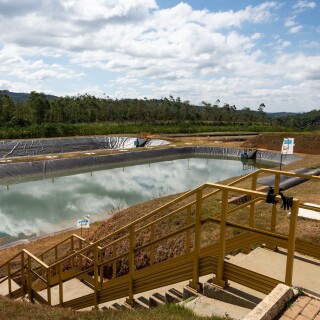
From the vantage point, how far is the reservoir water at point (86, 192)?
19.7 meters

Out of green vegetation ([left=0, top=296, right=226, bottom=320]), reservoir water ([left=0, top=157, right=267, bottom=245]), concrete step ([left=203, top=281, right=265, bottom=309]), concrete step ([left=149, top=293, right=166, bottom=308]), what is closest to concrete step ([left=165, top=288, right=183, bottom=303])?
concrete step ([left=149, top=293, right=166, bottom=308])

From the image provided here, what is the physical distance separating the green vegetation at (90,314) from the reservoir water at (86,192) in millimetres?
10615

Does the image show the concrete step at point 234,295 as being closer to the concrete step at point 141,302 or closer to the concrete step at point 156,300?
the concrete step at point 156,300

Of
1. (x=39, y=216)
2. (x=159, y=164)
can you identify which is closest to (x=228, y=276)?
(x=39, y=216)

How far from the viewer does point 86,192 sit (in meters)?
27.6

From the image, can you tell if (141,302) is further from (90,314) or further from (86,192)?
(86,192)

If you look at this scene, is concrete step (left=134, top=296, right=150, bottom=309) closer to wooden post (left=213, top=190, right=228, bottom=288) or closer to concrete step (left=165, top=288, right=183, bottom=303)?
concrete step (left=165, top=288, right=183, bottom=303)

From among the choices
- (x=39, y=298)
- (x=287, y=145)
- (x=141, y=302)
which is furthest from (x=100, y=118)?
(x=141, y=302)

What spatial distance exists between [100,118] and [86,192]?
205 feet

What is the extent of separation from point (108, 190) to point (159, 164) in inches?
603

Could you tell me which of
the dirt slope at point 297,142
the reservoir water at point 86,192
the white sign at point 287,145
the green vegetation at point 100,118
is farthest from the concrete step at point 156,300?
the green vegetation at point 100,118

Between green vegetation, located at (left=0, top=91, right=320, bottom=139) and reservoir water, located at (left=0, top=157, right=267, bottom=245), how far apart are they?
22.8 metres

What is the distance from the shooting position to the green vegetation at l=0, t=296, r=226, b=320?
4152mm

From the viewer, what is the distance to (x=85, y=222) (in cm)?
1231
